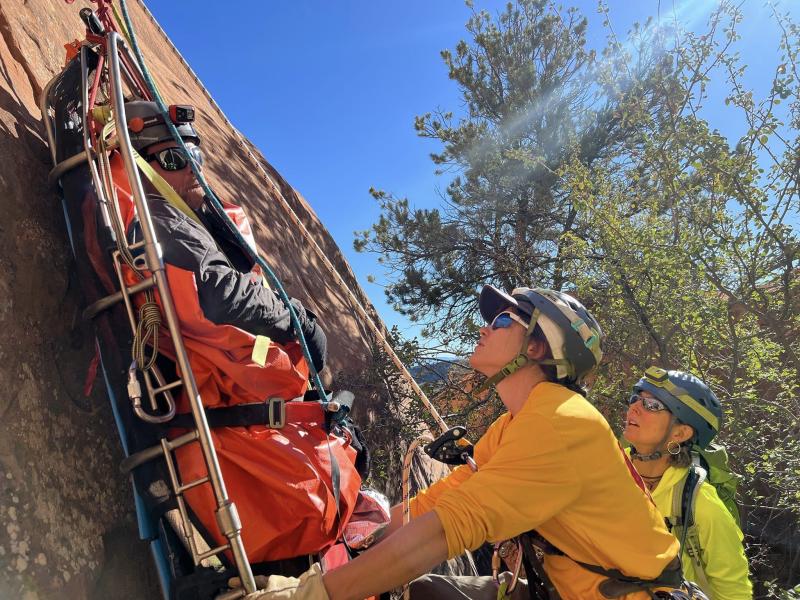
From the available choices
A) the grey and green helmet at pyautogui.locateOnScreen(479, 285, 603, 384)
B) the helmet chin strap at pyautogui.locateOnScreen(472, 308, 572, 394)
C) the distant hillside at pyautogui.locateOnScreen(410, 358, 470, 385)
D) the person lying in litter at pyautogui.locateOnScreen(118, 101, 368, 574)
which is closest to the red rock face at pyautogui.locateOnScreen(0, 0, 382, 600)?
the person lying in litter at pyautogui.locateOnScreen(118, 101, 368, 574)

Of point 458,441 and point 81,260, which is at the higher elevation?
point 81,260

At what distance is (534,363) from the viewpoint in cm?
255

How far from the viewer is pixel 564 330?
8.26 feet

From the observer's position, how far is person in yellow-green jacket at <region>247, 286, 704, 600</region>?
6.01ft

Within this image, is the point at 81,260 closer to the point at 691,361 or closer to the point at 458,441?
the point at 458,441

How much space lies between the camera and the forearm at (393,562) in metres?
1.74

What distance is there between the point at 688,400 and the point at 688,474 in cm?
54

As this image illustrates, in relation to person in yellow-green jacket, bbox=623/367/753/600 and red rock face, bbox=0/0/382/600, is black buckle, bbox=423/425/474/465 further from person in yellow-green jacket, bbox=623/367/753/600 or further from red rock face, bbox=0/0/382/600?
person in yellow-green jacket, bbox=623/367/753/600

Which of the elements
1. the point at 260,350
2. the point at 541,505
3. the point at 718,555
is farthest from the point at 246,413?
the point at 718,555

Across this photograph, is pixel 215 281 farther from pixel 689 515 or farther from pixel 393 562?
pixel 689 515

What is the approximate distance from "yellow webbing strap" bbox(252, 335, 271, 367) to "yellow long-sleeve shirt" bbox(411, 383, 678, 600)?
2.91ft

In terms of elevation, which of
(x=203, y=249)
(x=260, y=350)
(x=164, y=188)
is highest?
(x=164, y=188)

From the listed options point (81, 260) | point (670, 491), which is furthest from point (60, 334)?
point (670, 491)

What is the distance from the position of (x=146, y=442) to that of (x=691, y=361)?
5.38 metres
